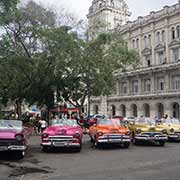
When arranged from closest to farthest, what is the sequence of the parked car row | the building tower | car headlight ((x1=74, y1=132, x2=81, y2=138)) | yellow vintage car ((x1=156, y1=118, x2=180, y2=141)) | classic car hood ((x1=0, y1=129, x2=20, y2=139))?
classic car hood ((x1=0, y1=129, x2=20, y2=139))
the parked car row
car headlight ((x1=74, y1=132, x2=81, y2=138))
yellow vintage car ((x1=156, y1=118, x2=180, y2=141))
the building tower

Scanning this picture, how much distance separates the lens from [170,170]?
426 inches

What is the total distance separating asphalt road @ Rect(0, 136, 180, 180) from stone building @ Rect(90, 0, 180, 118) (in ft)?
150

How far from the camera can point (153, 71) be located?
6328 centimetres

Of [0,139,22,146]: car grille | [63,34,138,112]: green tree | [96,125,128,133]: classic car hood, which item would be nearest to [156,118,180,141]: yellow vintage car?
[96,125,128,133]: classic car hood

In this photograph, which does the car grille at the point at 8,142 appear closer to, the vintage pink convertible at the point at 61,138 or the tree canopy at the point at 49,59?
the vintage pink convertible at the point at 61,138

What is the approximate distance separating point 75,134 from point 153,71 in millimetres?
48946

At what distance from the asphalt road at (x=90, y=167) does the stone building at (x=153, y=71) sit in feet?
150

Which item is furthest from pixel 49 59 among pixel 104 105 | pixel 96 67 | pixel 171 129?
pixel 104 105

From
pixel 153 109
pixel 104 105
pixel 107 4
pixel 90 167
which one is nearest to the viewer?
pixel 90 167

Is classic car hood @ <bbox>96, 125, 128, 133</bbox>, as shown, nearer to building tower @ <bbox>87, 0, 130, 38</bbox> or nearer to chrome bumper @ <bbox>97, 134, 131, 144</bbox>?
chrome bumper @ <bbox>97, 134, 131, 144</bbox>

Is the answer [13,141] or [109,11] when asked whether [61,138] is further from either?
[109,11]

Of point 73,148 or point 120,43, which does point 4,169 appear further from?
point 120,43

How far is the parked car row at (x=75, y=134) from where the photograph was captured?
550 inches

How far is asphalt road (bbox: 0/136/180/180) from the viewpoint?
1004cm
